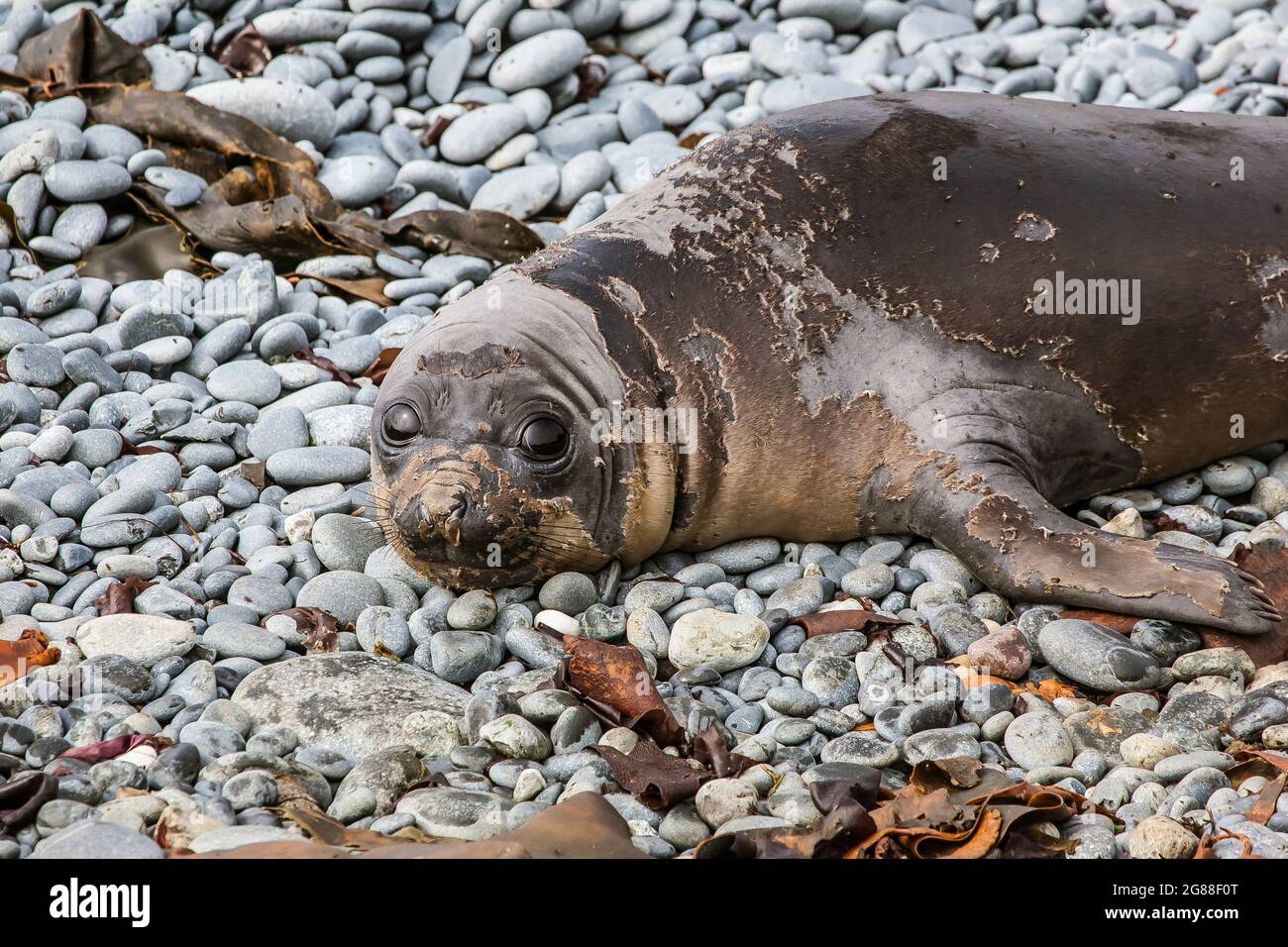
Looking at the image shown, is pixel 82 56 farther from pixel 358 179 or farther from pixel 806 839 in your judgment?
pixel 806 839

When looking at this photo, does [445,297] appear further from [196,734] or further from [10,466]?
[196,734]

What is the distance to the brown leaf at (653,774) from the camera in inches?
129

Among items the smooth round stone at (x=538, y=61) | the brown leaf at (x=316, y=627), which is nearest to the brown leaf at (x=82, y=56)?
the smooth round stone at (x=538, y=61)

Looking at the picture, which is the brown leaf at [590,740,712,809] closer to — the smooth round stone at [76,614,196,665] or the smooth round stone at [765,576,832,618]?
the smooth round stone at [765,576,832,618]

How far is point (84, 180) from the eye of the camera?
6.19 m

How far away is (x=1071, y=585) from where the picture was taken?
13.4ft

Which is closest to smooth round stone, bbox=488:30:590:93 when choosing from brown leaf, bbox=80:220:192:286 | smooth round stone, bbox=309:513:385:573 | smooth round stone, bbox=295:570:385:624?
brown leaf, bbox=80:220:192:286

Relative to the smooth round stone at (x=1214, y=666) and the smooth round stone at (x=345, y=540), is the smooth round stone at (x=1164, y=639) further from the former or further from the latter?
the smooth round stone at (x=345, y=540)

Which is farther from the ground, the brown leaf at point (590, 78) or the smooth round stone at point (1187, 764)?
the brown leaf at point (590, 78)

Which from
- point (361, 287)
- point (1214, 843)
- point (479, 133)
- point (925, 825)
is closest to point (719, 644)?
point (925, 825)

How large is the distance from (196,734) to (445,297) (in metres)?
2.93

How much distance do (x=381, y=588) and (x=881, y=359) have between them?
1.67 metres

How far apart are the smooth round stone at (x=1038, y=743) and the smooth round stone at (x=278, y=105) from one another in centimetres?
473

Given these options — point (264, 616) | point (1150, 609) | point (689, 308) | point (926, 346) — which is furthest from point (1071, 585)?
point (264, 616)
